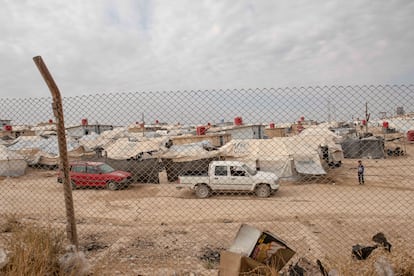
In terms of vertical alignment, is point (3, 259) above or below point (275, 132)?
above

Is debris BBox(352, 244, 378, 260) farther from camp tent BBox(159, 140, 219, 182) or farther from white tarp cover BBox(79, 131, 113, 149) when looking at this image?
white tarp cover BBox(79, 131, 113, 149)

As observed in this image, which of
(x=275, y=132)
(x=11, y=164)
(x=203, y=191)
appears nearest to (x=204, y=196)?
(x=203, y=191)

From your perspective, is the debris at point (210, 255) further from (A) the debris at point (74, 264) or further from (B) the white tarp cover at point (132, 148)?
(B) the white tarp cover at point (132, 148)

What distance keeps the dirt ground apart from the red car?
1.65 feet

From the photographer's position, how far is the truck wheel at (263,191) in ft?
40.4

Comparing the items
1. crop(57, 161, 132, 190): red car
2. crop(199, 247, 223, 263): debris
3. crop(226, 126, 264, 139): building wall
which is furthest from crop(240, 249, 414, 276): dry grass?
crop(226, 126, 264, 139): building wall

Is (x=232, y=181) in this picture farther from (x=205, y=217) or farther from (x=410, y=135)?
(x=410, y=135)

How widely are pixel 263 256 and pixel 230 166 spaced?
9.74 meters

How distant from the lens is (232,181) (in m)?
12.4

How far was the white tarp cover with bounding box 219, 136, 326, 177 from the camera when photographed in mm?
16344

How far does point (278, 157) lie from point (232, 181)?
17.3ft

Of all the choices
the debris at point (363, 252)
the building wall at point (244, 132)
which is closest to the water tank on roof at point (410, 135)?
the building wall at point (244, 132)

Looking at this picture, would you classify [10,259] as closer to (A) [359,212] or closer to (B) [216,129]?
(A) [359,212]

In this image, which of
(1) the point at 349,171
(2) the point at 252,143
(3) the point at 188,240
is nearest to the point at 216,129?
(2) the point at 252,143
